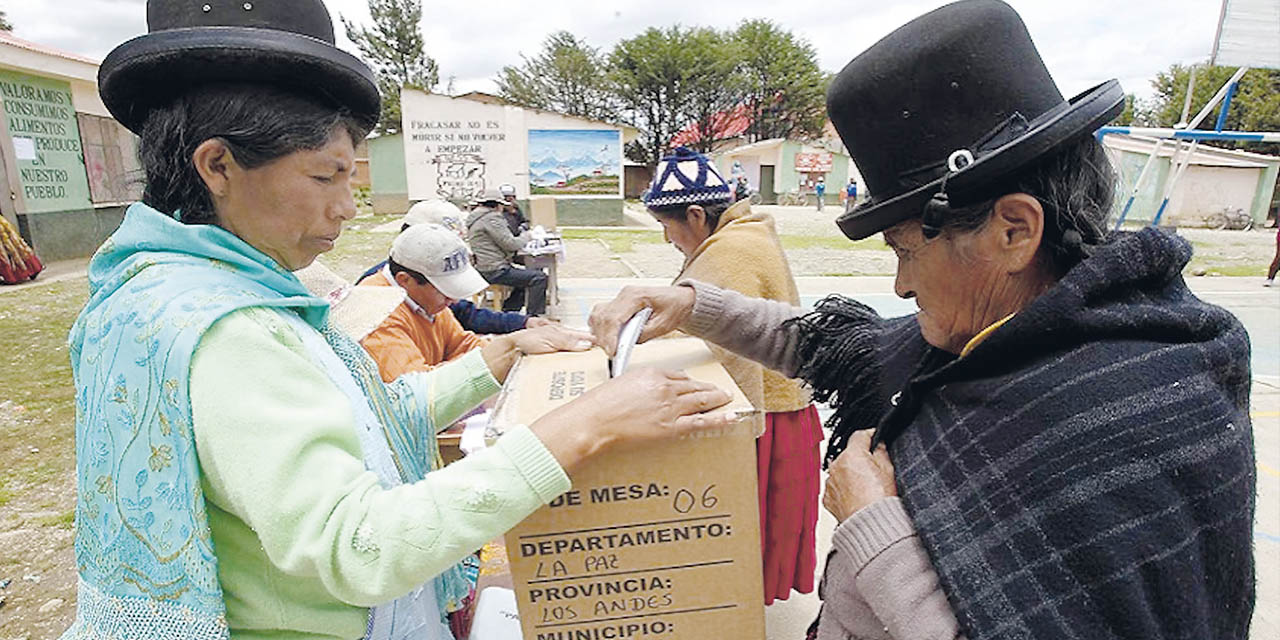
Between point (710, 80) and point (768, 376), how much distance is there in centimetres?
3849

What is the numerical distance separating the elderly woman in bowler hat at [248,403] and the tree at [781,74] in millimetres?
41583

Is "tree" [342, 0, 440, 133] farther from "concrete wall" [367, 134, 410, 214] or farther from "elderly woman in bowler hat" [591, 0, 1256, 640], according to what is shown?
"elderly woman in bowler hat" [591, 0, 1256, 640]

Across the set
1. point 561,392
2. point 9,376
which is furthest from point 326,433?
point 9,376

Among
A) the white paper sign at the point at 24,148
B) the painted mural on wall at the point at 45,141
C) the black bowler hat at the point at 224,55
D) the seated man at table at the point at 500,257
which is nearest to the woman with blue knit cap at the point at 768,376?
the black bowler hat at the point at 224,55

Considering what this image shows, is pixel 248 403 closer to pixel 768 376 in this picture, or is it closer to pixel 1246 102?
pixel 768 376

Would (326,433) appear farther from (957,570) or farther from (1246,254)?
(1246,254)

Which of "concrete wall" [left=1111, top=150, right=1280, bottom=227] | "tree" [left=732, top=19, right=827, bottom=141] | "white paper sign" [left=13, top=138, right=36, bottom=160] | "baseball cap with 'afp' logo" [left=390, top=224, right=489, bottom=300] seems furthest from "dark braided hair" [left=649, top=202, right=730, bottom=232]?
"tree" [left=732, top=19, right=827, bottom=141]

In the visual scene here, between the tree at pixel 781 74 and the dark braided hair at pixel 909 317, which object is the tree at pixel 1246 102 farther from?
the dark braided hair at pixel 909 317

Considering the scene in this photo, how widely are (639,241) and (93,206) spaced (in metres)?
10.1

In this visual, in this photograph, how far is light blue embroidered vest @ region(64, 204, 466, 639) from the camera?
3.05 feet

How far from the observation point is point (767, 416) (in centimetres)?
262

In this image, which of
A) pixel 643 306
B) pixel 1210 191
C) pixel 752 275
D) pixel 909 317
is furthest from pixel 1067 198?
pixel 1210 191

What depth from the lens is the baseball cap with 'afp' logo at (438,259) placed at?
2918 mm

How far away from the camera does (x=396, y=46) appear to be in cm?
4150
